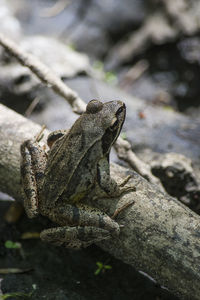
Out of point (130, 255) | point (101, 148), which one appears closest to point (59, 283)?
point (130, 255)

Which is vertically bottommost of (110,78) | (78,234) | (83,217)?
(78,234)

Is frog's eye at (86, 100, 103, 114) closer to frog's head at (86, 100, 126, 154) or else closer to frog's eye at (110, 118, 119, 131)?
frog's head at (86, 100, 126, 154)

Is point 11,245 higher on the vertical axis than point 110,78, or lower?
lower

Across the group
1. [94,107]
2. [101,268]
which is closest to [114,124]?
[94,107]

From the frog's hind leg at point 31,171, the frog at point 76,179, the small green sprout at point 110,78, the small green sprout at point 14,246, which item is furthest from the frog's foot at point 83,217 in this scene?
the small green sprout at point 110,78

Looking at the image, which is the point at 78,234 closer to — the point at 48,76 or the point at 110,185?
the point at 110,185

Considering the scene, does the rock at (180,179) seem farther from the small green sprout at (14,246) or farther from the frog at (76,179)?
the small green sprout at (14,246)
